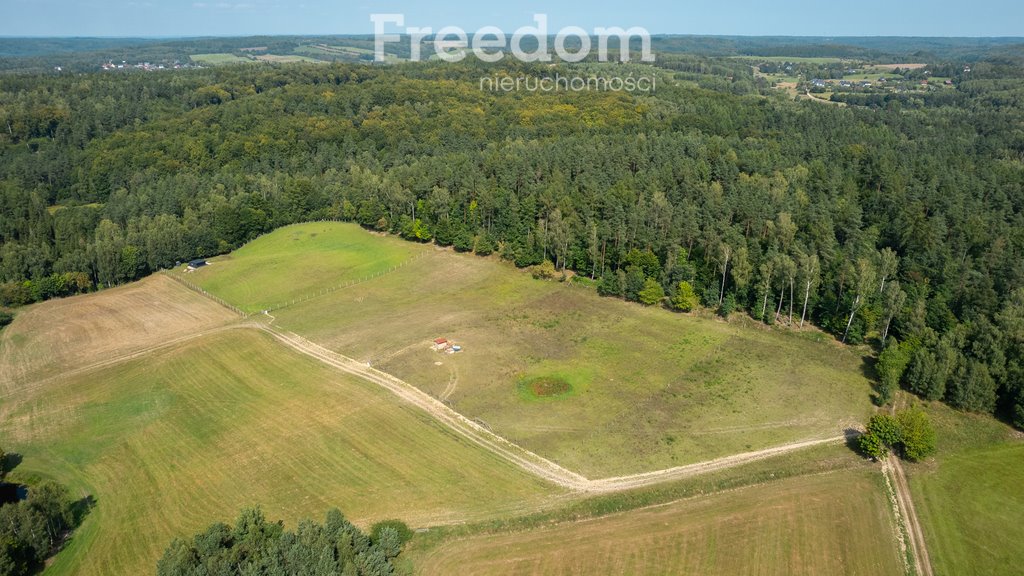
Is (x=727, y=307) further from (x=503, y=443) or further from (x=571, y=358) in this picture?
(x=503, y=443)

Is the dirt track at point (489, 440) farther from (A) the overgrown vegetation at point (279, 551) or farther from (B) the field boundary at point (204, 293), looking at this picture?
(A) the overgrown vegetation at point (279, 551)

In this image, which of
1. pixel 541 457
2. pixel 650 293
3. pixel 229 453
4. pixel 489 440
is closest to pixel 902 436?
pixel 541 457

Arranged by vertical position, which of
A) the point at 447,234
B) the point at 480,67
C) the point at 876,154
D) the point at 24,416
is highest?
the point at 480,67

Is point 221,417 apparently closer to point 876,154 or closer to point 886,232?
point 886,232

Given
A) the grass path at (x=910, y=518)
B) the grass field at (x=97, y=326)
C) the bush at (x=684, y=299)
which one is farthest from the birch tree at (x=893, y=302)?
the grass field at (x=97, y=326)

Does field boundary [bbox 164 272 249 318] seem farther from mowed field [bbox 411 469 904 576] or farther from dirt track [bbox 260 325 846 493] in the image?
mowed field [bbox 411 469 904 576]

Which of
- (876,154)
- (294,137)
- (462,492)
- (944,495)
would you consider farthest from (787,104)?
(462,492)

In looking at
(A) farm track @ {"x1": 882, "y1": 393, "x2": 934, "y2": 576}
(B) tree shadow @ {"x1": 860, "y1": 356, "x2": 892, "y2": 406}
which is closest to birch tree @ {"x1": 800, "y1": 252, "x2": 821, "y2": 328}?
(B) tree shadow @ {"x1": 860, "y1": 356, "x2": 892, "y2": 406}
